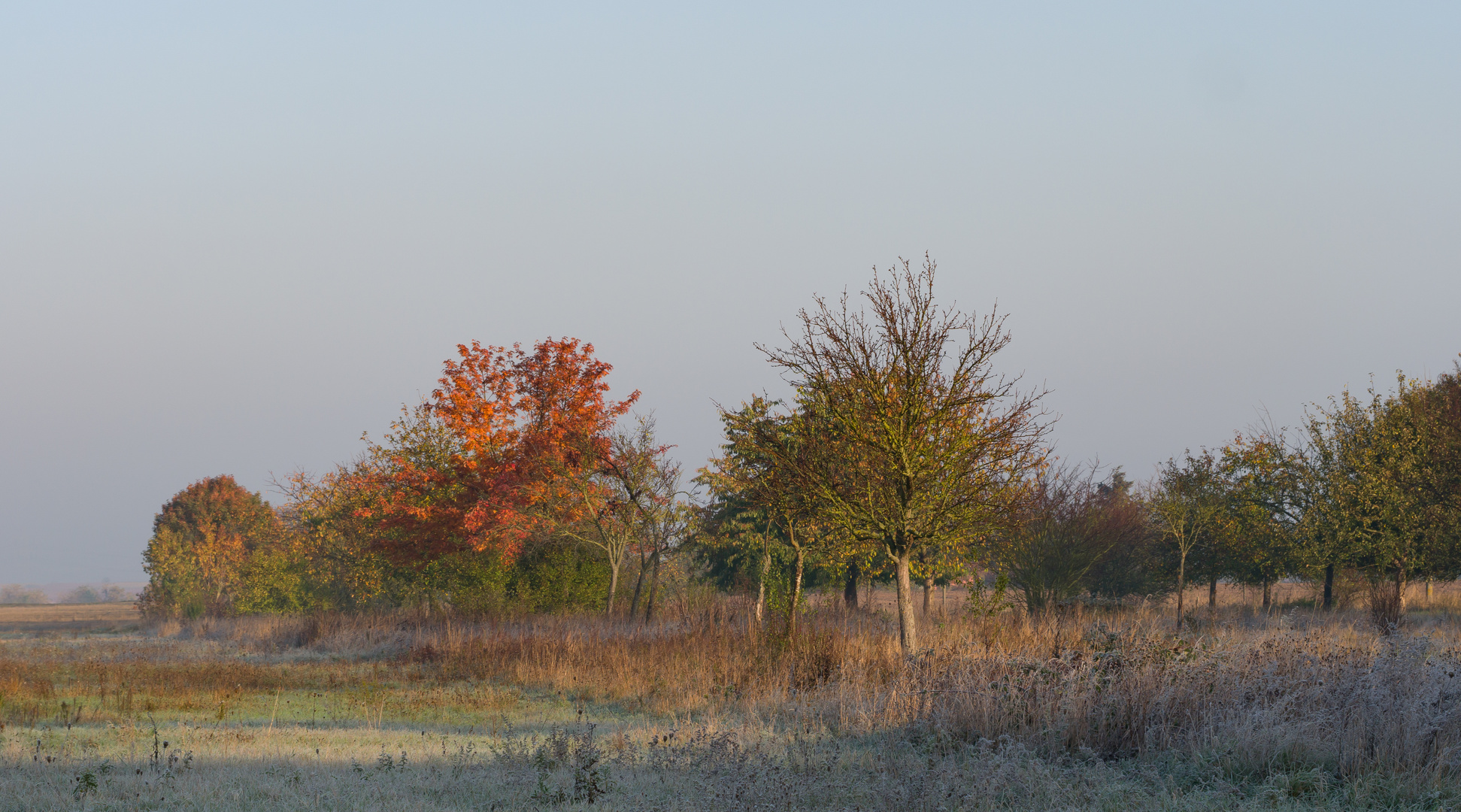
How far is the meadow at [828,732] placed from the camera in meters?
7.19

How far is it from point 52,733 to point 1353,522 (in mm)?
27723

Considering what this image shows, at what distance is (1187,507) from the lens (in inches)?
1092

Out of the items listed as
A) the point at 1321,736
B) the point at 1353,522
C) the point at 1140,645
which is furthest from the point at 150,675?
the point at 1353,522

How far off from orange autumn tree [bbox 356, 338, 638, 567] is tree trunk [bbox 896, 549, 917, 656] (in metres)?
13.5

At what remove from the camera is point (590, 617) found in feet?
78.8

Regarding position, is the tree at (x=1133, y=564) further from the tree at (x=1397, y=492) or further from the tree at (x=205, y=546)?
the tree at (x=205, y=546)

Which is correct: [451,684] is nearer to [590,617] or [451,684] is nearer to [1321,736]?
[590,617]

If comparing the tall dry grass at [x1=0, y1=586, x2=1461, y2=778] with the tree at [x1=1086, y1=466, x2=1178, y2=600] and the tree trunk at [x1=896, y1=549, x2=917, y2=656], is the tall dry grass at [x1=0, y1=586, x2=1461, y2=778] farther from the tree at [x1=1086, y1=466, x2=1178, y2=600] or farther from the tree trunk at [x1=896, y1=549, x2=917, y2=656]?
the tree at [x1=1086, y1=466, x2=1178, y2=600]

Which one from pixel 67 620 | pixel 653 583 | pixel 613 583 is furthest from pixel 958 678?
pixel 67 620

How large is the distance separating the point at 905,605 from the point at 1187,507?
18.4 m

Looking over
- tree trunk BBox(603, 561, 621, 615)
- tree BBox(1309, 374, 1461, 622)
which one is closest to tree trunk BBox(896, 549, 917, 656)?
tree trunk BBox(603, 561, 621, 615)

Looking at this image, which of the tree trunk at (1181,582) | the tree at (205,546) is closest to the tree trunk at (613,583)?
the tree trunk at (1181,582)

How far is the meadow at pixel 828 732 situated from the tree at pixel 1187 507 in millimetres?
11312

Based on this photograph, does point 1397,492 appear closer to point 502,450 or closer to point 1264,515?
point 1264,515
